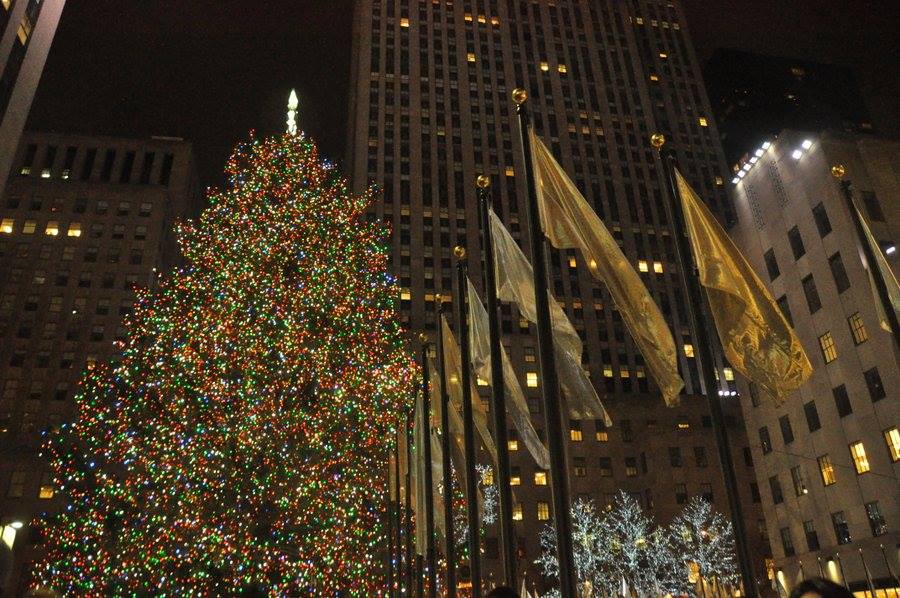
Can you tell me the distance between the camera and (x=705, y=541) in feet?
214

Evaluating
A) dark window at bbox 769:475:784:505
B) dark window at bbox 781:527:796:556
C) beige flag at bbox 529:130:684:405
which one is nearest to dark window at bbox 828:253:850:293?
dark window at bbox 769:475:784:505

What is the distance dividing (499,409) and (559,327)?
1992 mm

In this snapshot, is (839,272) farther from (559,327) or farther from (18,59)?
(18,59)

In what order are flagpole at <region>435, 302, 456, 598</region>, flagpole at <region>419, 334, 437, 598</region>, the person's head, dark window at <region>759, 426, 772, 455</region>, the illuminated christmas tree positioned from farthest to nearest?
dark window at <region>759, 426, 772, 455</region> → the illuminated christmas tree → flagpole at <region>419, 334, 437, 598</region> → flagpole at <region>435, 302, 456, 598</region> → the person's head

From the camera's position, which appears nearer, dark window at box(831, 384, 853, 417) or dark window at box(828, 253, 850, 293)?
dark window at box(831, 384, 853, 417)

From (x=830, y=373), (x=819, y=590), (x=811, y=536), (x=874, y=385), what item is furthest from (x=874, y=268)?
(x=811, y=536)

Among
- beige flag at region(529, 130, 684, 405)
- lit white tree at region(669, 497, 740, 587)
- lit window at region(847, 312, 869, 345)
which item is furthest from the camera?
lit white tree at region(669, 497, 740, 587)

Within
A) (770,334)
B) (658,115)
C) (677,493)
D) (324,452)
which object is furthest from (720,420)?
(658,115)

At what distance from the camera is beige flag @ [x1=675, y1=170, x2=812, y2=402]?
35.3ft

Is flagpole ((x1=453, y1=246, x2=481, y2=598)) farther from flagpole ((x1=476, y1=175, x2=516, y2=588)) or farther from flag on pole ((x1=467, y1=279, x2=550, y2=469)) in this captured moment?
flagpole ((x1=476, y1=175, x2=516, y2=588))

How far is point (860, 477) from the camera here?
32.6m

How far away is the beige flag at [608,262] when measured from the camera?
11.1 m

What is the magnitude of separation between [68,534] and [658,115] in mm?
105809

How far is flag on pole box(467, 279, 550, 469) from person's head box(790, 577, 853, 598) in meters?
10.4
